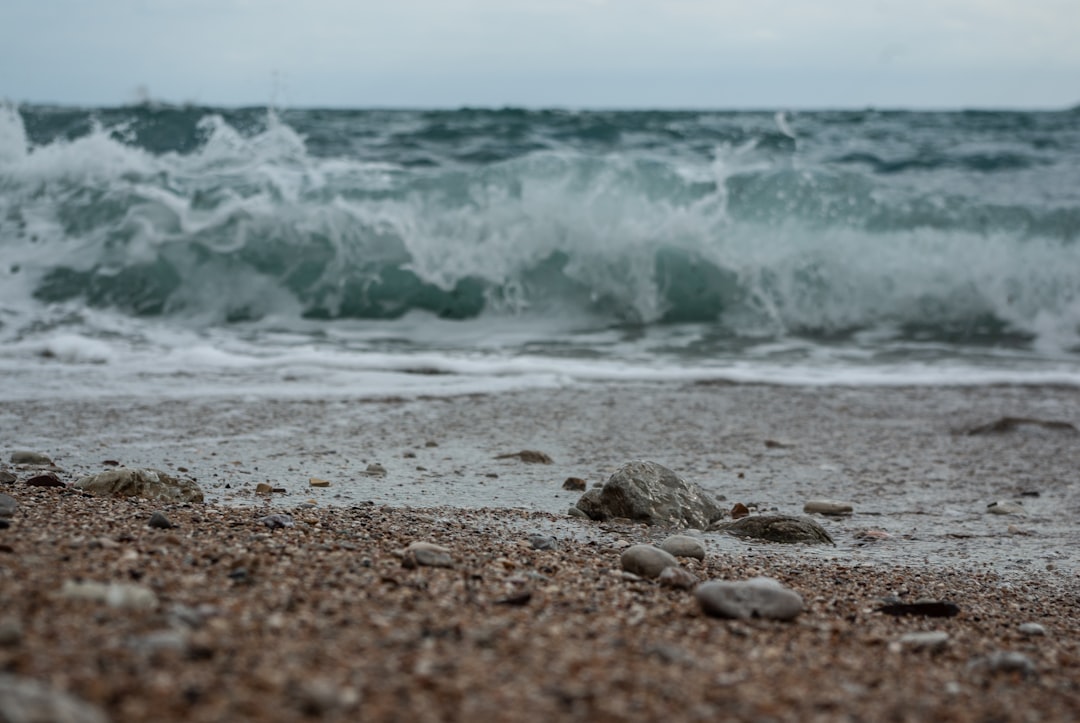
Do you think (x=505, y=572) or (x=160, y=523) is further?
(x=160, y=523)

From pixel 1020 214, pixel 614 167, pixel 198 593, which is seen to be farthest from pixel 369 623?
pixel 1020 214

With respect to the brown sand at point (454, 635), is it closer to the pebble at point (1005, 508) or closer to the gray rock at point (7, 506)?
the gray rock at point (7, 506)

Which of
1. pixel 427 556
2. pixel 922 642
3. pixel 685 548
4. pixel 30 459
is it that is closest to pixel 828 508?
pixel 685 548

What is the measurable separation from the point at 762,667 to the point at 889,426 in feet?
11.3

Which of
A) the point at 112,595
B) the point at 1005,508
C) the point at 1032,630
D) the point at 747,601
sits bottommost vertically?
the point at 1005,508

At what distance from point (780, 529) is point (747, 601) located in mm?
1014

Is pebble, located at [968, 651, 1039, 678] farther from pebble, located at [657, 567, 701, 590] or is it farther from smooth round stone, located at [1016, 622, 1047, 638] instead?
pebble, located at [657, 567, 701, 590]

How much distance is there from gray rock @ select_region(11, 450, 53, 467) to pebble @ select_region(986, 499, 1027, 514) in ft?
10.8

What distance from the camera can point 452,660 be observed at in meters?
1.58

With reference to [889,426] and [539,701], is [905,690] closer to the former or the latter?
[539,701]

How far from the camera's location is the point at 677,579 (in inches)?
89.8

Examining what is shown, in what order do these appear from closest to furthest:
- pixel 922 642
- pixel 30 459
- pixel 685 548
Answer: pixel 922 642 → pixel 685 548 → pixel 30 459

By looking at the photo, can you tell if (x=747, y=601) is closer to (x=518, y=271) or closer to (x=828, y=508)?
(x=828, y=508)

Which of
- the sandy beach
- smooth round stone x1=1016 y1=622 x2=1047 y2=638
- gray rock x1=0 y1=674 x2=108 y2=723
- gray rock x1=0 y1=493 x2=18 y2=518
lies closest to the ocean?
the sandy beach
